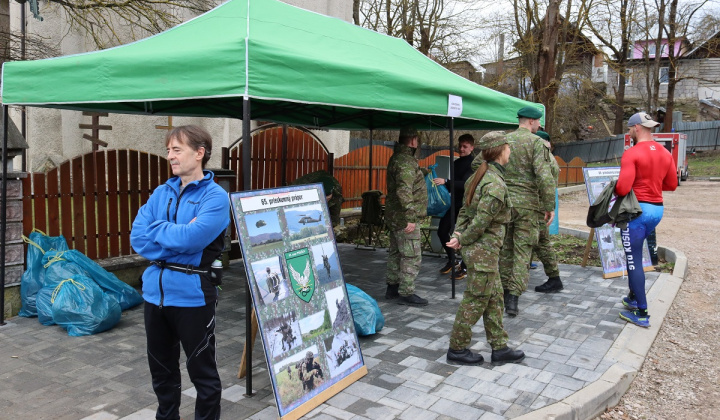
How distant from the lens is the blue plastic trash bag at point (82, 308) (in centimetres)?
465

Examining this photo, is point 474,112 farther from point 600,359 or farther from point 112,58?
point 112,58

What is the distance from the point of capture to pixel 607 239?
23.5 ft

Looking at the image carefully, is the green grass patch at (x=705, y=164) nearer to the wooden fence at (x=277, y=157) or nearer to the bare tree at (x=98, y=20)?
the wooden fence at (x=277, y=157)

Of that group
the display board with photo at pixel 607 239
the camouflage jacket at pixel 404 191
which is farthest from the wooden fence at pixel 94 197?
the display board with photo at pixel 607 239

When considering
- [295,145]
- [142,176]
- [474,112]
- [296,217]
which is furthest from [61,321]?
[295,145]

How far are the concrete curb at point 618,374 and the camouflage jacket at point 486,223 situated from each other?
3.40 feet

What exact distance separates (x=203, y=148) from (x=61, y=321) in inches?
119

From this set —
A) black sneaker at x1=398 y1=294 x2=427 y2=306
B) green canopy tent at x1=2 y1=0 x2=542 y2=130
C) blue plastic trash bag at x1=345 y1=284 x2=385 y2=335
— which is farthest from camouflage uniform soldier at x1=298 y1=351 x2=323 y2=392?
black sneaker at x1=398 y1=294 x2=427 y2=306

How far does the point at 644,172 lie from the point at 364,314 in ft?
9.99

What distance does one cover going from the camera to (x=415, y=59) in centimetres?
629

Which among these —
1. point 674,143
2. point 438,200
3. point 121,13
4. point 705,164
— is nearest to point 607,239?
point 438,200

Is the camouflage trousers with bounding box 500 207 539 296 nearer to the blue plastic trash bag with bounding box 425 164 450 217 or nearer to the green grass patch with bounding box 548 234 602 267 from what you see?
the blue plastic trash bag with bounding box 425 164 450 217

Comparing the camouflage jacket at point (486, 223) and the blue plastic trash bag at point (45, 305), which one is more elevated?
the camouflage jacket at point (486, 223)

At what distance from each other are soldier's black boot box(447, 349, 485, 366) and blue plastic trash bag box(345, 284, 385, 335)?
79 centimetres
